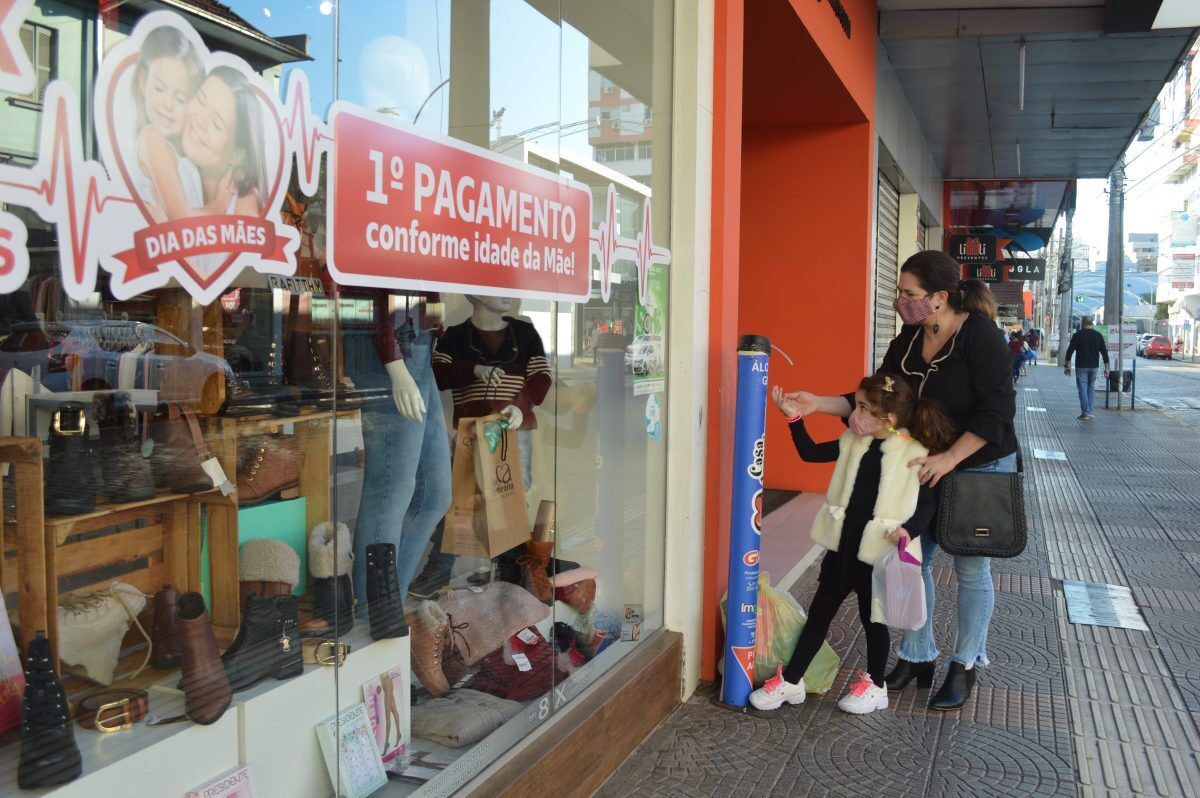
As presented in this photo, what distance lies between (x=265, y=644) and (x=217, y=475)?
418 millimetres

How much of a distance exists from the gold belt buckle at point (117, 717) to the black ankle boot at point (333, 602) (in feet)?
1.78

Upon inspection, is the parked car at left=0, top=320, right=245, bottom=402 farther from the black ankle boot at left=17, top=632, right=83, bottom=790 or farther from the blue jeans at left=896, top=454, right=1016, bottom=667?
the blue jeans at left=896, top=454, right=1016, bottom=667

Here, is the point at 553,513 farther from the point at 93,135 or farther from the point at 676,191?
the point at 93,135

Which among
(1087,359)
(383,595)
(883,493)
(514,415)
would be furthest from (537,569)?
(1087,359)

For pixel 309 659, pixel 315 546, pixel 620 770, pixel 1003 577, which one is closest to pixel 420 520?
pixel 315 546

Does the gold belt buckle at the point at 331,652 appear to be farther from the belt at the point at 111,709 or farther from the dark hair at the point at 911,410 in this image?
the dark hair at the point at 911,410

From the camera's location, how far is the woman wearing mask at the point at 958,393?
4.06 m

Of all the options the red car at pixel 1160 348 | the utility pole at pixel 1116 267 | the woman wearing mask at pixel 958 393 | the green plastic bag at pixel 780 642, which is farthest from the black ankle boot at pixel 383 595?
the red car at pixel 1160 348

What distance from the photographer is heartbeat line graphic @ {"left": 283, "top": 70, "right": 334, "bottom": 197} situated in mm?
2178

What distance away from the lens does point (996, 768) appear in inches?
145

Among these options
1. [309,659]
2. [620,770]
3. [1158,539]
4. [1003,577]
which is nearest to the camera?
[309,659]

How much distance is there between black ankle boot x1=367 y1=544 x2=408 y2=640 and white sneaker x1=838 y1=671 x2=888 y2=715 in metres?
2.06

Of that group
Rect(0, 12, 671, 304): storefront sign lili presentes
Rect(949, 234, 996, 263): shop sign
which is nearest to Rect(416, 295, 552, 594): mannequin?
Rect(0, 12, 671, 304): storefront sign lili presentes

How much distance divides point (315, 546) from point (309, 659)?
1.03ft
